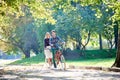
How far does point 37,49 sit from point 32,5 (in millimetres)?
37584

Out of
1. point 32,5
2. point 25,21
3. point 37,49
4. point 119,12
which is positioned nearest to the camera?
point 119,12

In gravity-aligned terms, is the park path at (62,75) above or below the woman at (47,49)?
below

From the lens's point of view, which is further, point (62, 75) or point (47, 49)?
point (47, 49)

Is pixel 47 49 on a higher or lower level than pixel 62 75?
higher

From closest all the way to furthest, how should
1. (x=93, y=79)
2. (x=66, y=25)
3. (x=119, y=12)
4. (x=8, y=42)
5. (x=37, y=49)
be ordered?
(x=93, y=79)
(x=119, y=12)
(x=66, y=25)
(x=8, y=42)
(x=37, y=49)

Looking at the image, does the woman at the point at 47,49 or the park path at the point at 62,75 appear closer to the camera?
the park path at the point at 62,75

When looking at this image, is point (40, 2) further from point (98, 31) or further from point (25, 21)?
point (25, 21)

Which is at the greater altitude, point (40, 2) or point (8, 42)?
point (40, 2)

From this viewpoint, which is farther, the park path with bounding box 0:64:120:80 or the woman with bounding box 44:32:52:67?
the woman with bounding box 44:32:52:67

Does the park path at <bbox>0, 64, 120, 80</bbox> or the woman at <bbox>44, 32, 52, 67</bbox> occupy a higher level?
the woman at <bbox>44, 32, 52, 67</bbox>

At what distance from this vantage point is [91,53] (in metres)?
45.1

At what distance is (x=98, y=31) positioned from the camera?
4553cm

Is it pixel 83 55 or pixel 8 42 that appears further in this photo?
pixel 8 42

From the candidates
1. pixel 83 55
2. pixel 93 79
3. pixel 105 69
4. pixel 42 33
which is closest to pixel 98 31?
pixel 83 55
